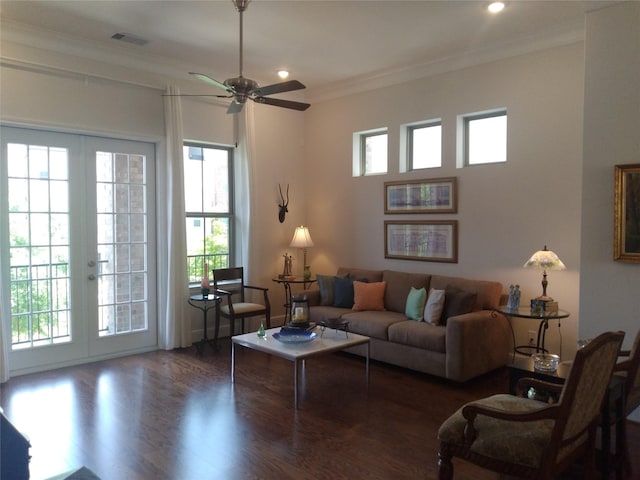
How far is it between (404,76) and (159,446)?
4.48m

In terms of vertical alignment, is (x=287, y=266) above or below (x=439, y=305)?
above

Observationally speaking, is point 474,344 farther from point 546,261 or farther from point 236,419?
point 236,419

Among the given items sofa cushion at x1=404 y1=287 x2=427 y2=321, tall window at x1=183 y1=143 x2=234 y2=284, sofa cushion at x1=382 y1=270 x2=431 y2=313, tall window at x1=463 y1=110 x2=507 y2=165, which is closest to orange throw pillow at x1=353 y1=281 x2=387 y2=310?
sofa cushion at x1=382 y1=270 x2=431 y2=313

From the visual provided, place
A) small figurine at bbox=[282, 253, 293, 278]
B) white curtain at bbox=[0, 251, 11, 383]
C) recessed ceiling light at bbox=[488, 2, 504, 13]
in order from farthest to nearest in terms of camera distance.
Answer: small figurine at bbox=[282, 253, 293, 278], white curtain at bbox=[0, 251, 11, 383], recessed ceiling light at bbox=[488, 2, 504, 13]

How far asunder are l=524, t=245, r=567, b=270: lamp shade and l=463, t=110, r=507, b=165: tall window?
1141 millimetres

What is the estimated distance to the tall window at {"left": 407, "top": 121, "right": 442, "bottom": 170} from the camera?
5555mm

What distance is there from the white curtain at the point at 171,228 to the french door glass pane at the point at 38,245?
0.94 metres

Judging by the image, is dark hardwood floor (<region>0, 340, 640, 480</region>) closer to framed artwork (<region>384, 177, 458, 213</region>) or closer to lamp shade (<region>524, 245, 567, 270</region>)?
lamp shade (<region>524, 245, 567, 270</region>)

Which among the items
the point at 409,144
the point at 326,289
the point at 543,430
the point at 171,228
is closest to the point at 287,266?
the point at 326,289

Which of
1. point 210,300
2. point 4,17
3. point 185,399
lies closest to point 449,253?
point 210,300

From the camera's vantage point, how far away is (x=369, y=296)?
17.8ft

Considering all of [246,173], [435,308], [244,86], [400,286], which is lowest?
[435,308]

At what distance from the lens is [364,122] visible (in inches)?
240

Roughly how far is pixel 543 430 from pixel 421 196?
11.5 ft
